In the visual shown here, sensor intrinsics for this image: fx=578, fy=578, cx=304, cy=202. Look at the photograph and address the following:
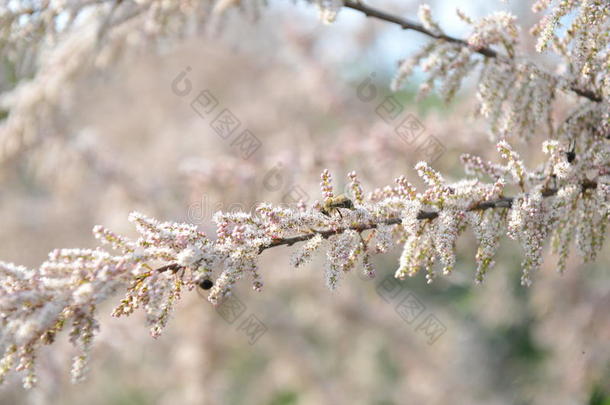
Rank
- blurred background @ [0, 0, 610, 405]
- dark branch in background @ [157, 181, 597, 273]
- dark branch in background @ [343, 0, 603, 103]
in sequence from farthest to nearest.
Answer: blurred background @ [0, 0, 610, 405], dark branch in background @ [343, 0, 603, 103], dark branch in background @ [157, 181, 597, 273]

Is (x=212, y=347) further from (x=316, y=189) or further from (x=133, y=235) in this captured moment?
(x=316, y=189)

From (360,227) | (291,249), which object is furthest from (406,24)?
(291,249)

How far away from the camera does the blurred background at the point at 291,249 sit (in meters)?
3.43

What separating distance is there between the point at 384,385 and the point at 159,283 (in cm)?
643

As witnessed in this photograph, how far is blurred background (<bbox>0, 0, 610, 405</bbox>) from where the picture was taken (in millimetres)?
3428

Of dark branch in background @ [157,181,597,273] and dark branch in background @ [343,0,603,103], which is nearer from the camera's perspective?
dark branch in background @ [157,181,597,273]

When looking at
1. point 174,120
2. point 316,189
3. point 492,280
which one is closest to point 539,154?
point 316,189

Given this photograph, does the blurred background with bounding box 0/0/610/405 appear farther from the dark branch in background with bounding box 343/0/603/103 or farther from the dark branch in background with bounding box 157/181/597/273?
the dark branch in background with bounding box 157/181/597/273

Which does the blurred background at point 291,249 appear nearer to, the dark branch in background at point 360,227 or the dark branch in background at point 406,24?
the dark branch in background at point 406,24

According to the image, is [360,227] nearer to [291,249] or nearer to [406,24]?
[406,24]

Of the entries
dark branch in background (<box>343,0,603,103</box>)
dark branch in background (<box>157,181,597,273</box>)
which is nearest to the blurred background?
dark branch in background (<box>343,0,603,103</box>)

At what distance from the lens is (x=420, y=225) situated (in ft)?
4.79

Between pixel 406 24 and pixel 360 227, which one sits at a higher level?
pixel 406 24

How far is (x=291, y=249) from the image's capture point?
4.84m
